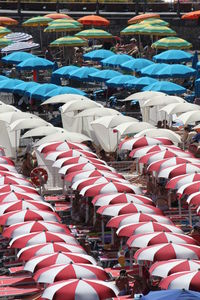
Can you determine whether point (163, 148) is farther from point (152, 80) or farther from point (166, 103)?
point (152, 80)

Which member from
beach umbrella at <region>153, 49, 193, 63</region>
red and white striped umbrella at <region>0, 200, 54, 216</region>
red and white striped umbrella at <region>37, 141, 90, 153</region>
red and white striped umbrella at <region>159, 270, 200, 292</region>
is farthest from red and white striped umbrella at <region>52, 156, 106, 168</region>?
beach umbrella at <region>153, 49, 193, 63</region>

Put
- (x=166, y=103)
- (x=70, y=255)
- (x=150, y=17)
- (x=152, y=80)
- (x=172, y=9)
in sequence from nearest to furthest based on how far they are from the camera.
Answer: (x=70, y=255), (x=166, y=103), (x=152, y=80), (x=150, y=17), (x=172, y=9)

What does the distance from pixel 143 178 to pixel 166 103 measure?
584cm

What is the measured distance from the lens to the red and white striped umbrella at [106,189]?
92.3 ft

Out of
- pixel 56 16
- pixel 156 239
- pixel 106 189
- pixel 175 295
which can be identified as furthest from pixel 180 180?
pixel 56 16

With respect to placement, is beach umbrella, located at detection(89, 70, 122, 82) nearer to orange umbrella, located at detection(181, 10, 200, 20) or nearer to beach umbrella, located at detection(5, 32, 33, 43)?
beach umbrella, located at detection(5, 32, 33, 43)

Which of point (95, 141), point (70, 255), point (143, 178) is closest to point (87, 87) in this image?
point (95, 141)

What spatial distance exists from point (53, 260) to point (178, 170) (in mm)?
7498

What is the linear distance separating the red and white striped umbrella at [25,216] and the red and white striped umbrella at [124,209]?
3.53 feet

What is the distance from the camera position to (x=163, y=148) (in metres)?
31.8

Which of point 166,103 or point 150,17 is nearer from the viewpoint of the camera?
point 166,103

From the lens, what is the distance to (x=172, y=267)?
22406 mm

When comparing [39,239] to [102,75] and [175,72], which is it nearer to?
[102,75]

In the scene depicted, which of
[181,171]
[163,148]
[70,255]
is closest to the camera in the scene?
[70,255]
